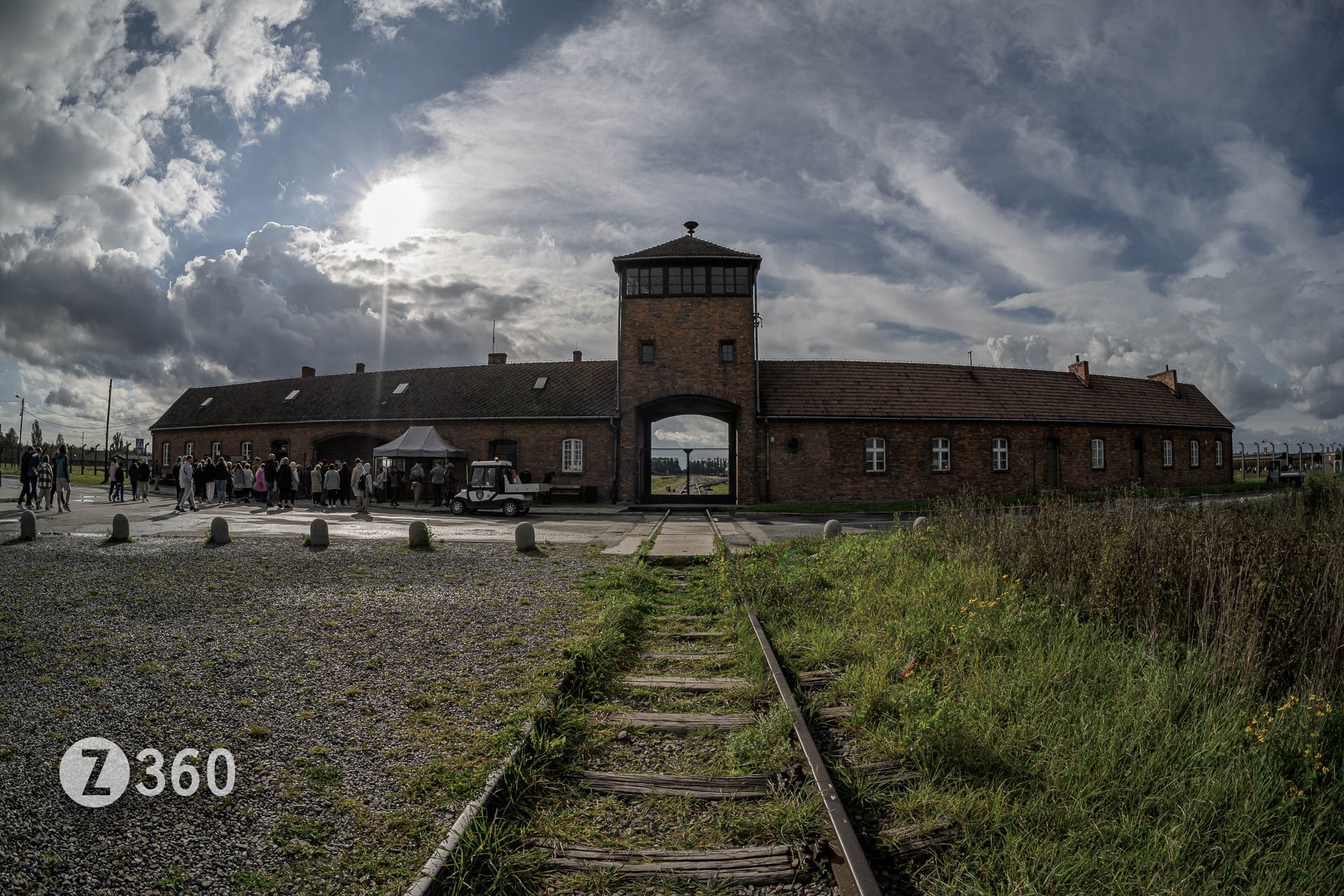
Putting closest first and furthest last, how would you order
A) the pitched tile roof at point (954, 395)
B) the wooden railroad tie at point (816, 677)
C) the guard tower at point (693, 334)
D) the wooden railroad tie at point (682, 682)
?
the wooden railroad tie at point (682, 682)
the wooden railroad tie at point (816, 677)
the guard tower at point (693, 334)
the pitched tile roof at point (954, 395)

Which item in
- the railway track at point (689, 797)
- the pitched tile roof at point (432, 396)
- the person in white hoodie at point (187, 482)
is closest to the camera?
→ the railway track at point (689, 797)

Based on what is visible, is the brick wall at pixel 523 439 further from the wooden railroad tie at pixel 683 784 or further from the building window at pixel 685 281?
the wooden railroad tie at pixel 683 784

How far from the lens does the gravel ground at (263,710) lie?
2.63 meters

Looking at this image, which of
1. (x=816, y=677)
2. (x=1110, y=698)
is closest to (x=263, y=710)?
(x=816, y=677)

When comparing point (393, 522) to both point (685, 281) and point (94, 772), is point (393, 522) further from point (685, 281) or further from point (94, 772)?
point (94, 772)

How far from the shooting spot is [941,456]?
26.2 metres

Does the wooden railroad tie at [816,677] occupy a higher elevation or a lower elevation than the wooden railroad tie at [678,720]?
higher

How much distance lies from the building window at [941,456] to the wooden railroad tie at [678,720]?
24.1m

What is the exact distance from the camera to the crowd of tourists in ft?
68.5

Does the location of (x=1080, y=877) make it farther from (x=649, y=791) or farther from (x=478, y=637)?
(x=478, y=637)

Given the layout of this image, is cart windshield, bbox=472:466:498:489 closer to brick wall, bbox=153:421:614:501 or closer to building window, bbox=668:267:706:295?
brick wall, bbox=153:421:614:501

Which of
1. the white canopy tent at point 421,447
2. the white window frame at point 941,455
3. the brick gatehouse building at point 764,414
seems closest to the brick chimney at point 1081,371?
the brick gatehouse building at point 764,414

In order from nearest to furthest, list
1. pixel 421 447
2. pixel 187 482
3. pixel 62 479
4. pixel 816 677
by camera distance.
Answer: pixel 816 677 → pixel 62 479 → pixel 187 482 → pixel 421 447

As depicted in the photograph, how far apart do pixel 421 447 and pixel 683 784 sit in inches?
971
